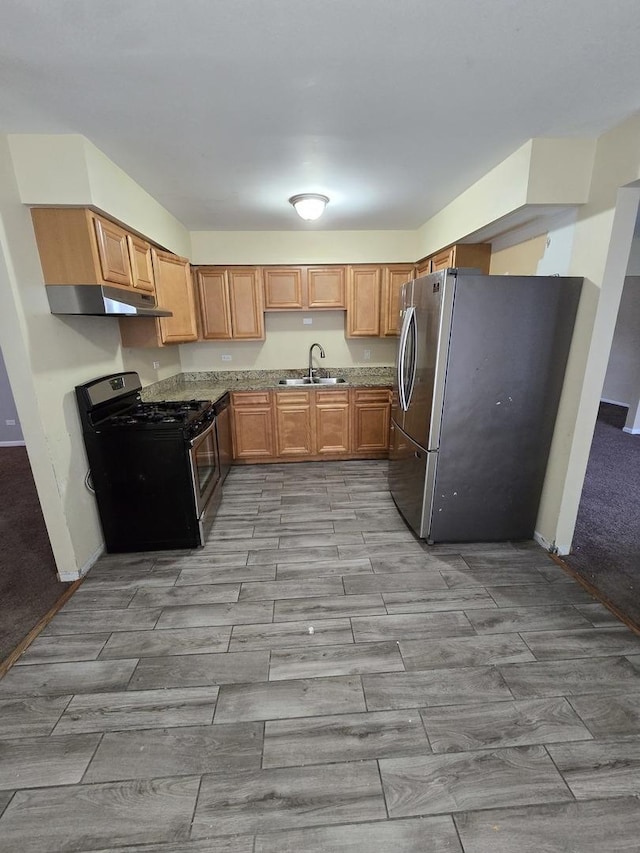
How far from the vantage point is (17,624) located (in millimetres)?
1968

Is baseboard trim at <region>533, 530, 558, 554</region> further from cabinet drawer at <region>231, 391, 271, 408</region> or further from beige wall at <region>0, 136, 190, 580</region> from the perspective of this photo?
beige wall at <region>0, 136, 190, 580</region>

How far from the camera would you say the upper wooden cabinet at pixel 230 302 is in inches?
157

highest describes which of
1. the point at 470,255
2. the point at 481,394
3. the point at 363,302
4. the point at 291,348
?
the point at 470,255

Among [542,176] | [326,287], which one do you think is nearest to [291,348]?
[326,287]

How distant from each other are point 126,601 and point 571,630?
247 cm

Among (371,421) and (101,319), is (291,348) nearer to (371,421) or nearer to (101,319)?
(371,421)

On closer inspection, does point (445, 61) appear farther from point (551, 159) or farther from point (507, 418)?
point (507, 418)

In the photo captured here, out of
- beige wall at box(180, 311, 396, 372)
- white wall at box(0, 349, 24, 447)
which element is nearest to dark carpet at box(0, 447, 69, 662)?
white wall at box(0, 349, 24, 447)

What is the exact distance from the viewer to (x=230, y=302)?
404 cm

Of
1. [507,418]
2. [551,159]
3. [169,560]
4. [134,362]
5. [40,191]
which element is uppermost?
[551,159]

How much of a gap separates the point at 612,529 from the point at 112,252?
160 inches

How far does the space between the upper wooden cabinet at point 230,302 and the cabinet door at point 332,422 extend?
105 cm

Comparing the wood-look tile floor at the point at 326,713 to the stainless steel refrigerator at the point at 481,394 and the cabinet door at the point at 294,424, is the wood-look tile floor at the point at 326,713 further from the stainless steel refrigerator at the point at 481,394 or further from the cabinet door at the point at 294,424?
the cabinet door at the point at 294,424

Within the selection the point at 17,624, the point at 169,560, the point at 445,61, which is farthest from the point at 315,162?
the point at 17,624
